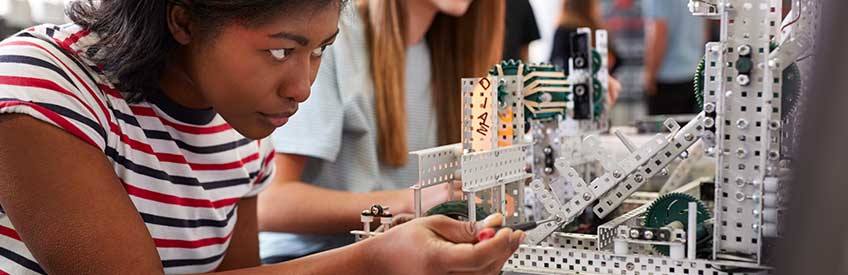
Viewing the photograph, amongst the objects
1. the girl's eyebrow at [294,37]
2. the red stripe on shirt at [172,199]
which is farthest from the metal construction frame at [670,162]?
the girl's eyebrow at [294,37]

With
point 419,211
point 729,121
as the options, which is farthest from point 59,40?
point 729,121

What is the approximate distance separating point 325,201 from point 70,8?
71cm

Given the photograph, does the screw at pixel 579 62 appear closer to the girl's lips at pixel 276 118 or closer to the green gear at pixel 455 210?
the green gear at pixel 455 210

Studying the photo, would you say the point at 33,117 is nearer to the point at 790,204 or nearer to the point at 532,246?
the point at 532,246

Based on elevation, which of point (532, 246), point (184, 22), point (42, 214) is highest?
point (184, 22)

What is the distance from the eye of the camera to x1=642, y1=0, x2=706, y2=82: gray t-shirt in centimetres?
497

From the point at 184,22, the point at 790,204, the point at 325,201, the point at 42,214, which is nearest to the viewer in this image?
the point at 790,204

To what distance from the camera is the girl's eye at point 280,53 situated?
114 cm

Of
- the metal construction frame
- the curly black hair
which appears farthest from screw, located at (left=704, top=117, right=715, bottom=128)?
the curly black hair

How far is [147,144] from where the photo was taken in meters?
1.29

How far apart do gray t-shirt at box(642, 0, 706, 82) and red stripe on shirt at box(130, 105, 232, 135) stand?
3925mm

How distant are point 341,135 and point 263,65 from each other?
0.84 meters

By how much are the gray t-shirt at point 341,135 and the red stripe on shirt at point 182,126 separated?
46cm

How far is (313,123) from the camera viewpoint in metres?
1.92
